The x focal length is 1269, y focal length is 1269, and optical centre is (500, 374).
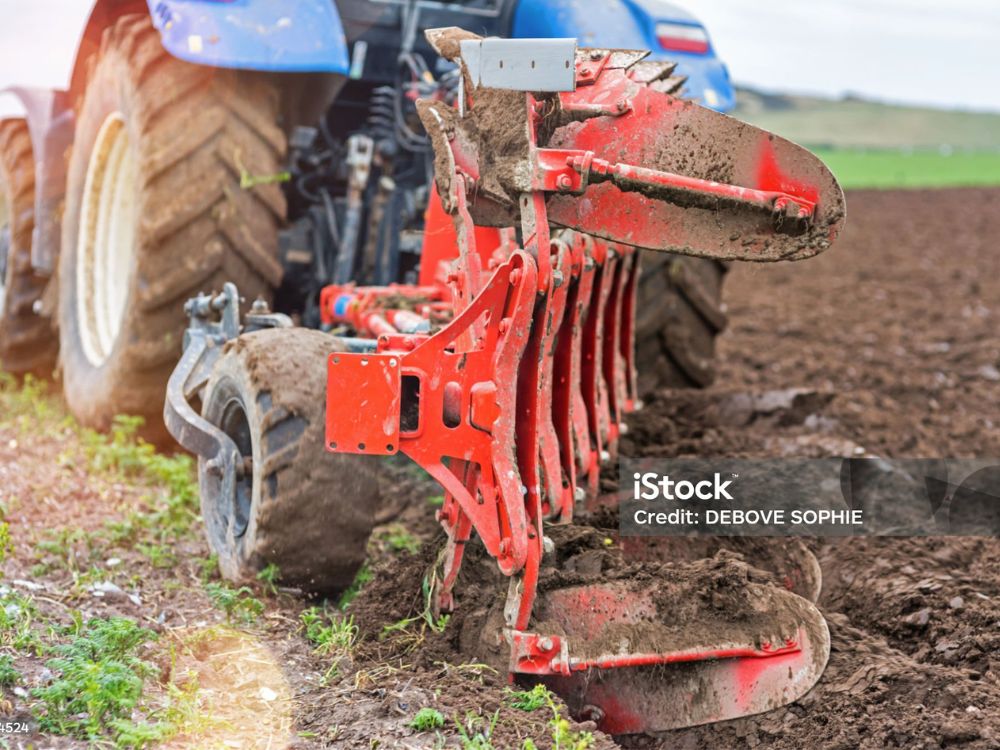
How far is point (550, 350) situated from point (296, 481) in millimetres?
718

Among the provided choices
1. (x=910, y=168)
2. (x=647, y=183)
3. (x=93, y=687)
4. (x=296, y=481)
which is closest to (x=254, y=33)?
(x=296, y=481)

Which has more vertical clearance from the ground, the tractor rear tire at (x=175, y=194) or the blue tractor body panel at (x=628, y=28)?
the blue tractor body panel at (x=628, y=28)

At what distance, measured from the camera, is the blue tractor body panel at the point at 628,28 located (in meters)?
4.86

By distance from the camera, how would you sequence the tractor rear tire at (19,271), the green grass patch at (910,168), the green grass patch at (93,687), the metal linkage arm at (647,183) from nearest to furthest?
the green grass patch at (93,687), the metal linkage arm at (647,183), the tractor rear tire at (19,271), the green grass patch at (910,168)

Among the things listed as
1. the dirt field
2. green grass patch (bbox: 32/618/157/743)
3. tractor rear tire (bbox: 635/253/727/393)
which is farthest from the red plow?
tractor rear tire (bbox: 635/253/727/393)

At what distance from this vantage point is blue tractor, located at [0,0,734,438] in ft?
13.9

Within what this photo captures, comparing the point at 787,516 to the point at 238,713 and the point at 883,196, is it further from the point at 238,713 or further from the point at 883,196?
the point at 883,196

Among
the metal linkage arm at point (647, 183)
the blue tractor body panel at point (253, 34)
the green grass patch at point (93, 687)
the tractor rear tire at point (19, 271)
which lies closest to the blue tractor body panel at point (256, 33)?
the blue tractor body panel at point (253, 34)

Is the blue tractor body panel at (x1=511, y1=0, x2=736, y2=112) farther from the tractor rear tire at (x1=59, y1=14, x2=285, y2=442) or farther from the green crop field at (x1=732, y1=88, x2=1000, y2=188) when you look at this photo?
the green crop field at (x1=732, y1=88, x2=1000, y2=188)

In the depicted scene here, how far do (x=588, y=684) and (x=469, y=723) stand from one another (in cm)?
39

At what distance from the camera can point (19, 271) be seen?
591 cm

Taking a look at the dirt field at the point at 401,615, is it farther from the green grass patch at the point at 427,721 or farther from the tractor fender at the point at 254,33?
the tractor fender at the point at 254,33

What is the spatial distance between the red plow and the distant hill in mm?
46973

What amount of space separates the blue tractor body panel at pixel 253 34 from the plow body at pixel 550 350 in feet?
3.81
